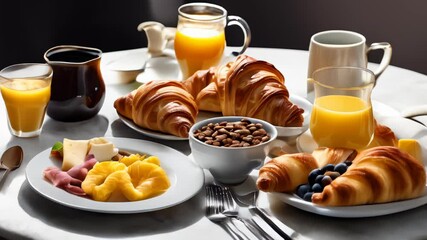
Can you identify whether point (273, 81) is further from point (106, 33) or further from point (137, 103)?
point (106, 33)

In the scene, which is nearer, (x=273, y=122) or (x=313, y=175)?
(x=313, y=175)

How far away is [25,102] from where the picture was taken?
156 centimetres

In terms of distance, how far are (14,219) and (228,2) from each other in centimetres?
196

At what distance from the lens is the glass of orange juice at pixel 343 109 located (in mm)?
1453

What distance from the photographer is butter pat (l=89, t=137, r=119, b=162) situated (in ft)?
4.62

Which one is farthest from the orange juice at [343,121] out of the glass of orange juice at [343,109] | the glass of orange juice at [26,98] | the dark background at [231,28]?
the dark background at [231,28]

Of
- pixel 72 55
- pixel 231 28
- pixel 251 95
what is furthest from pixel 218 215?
pixel 231 28

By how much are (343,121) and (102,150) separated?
0.46 m

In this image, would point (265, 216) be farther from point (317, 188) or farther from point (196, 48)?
point (196, 48)

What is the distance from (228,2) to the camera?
3.06 m

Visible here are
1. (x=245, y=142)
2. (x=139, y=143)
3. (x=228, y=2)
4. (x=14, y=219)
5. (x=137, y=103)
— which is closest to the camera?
(x=14, y=219)

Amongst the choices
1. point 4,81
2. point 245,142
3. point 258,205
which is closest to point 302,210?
point 258,205

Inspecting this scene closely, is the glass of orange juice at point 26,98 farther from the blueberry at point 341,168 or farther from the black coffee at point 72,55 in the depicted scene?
the blueberry at point 341,168

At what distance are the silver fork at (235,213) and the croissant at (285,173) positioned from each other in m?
0.06
